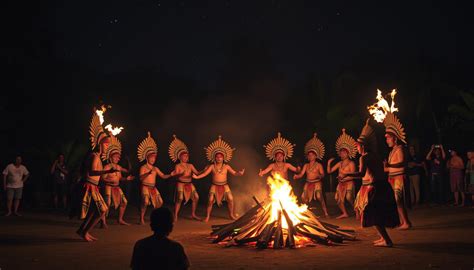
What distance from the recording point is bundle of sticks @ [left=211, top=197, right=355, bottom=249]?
850 centimetres

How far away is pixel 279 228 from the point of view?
8633 millimetres

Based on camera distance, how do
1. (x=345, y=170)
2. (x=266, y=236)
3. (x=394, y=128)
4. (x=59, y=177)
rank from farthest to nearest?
(x=59, y=177), (x=345, y=170), (x=394, y=128), (x=266, y=236)

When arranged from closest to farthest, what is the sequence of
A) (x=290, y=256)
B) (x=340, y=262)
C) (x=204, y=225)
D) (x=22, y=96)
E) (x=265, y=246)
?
(x=340, y=262) < (x=290, y=256) < (x=265, y=246) < (x=204, y=225) < (x=22, y=96)

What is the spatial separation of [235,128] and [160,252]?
20339 millimetres

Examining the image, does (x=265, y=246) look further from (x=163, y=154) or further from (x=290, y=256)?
(x=163, y=154)

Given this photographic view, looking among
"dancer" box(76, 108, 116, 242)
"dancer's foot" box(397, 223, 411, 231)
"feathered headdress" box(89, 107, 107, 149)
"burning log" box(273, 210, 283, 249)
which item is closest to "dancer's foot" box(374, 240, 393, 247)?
"burning log" box(273, 210, 283, 249)

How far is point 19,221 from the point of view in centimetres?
1354

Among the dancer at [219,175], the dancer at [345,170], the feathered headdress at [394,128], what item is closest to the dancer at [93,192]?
the dancer at [219,175]

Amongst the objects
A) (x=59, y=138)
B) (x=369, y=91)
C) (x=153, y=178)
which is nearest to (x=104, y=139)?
(x=153, y=178)


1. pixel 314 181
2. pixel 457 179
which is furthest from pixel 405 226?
pixel 457 179

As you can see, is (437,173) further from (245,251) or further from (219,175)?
(245,251)

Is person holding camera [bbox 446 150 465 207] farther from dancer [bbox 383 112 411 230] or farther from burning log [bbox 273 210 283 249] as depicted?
burning log [bbox 273 210 283 249]

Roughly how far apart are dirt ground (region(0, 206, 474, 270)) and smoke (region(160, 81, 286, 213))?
30.1 ft

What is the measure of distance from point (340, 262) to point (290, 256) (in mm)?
802
